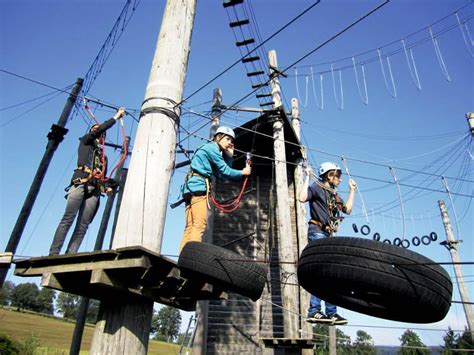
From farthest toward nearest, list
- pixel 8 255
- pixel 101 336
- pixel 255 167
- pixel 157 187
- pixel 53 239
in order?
pixel 255 167
pixel 53 239
pixel 8 255
pixel 157 187
pixel 101 336

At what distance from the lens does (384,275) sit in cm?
303

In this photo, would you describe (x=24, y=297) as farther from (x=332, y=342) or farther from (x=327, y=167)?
(x=327, y=167)

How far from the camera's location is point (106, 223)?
34.7 ft

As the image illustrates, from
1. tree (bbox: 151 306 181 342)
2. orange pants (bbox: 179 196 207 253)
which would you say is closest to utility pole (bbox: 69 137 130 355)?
orange pants (bbox: 179 196 207 253)

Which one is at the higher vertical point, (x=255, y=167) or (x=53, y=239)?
(x=255, y=167)

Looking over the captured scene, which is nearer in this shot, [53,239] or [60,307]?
[53,239]

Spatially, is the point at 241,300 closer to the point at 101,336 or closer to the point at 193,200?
the point at 193,200

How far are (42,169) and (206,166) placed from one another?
5819 mm

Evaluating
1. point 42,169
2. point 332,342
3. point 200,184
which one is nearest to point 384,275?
point 200,184

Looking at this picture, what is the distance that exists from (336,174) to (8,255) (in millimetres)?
4214

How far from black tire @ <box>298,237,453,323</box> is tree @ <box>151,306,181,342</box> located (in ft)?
425

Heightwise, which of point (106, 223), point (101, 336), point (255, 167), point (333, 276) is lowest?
point (101, 336)

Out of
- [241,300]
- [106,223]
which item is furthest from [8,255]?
[241,300]

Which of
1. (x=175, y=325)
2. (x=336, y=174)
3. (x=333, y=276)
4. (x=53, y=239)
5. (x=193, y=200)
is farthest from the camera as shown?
(x=175, y=325)
